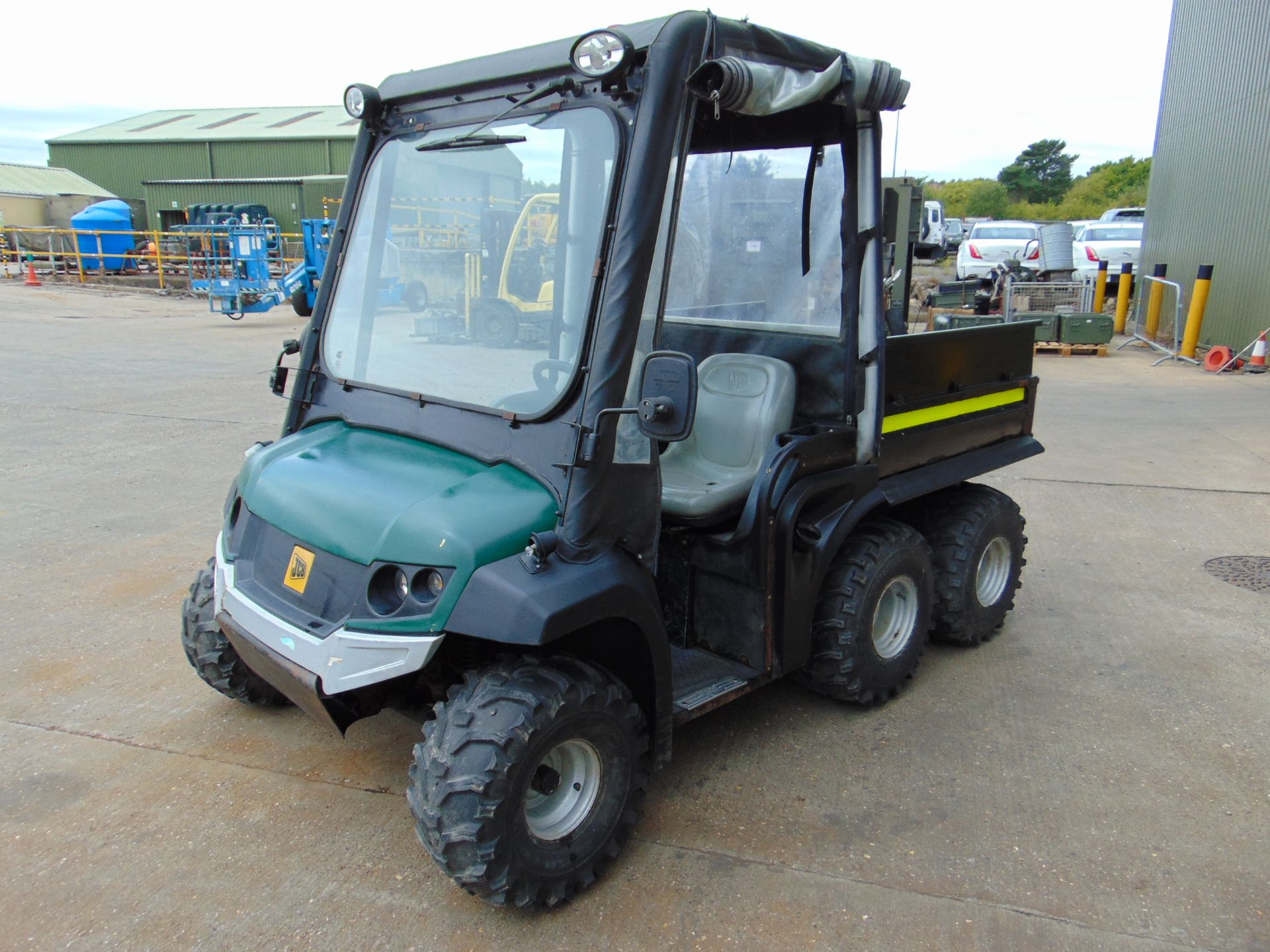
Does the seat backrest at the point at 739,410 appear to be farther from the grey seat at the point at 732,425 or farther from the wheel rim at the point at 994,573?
the wheel rim at the point at 994,573

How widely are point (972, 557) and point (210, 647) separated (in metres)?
3.12

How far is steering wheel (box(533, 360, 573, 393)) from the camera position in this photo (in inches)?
106

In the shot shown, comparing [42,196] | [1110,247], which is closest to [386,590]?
[1110,247]

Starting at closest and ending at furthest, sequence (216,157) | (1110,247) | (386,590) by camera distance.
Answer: (386,590) < (1110,247) < (216,157)

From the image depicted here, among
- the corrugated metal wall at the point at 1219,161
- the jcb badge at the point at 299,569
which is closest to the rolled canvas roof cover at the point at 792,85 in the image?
the jcb badge at the point at 299,569

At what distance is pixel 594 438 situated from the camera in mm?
2557

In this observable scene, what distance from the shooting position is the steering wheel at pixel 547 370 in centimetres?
269

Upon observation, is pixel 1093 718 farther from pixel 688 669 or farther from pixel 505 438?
pixel 505 438

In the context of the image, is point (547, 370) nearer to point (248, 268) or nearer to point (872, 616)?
point (872, 616)

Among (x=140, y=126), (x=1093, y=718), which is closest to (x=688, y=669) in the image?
(x=1093, y=718)

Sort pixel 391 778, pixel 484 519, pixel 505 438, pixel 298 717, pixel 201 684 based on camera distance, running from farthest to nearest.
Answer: pixel 201 684
pixel 298 717
pixel 391 778
pixel 505 438
pixel 484 519

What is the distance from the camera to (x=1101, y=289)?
59.1 feet

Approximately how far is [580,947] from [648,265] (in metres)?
1.85

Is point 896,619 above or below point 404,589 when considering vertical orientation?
below
